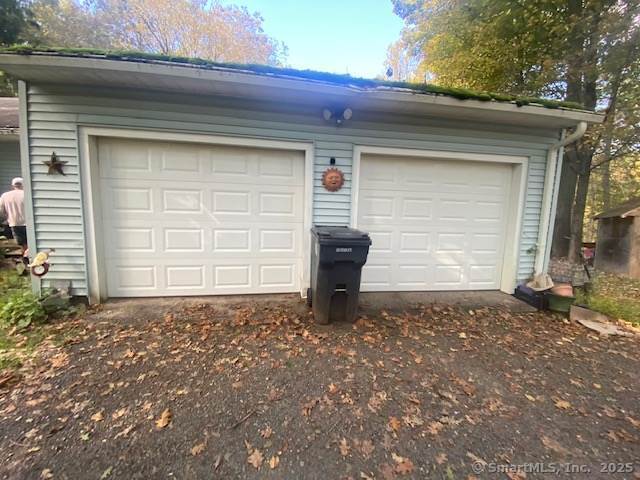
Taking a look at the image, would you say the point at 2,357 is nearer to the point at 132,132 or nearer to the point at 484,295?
the point at 132,132

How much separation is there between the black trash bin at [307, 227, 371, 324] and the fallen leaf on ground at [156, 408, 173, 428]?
1727 mm

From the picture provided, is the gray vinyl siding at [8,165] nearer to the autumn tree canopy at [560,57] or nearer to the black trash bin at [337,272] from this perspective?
the black trash bin at [337,272]

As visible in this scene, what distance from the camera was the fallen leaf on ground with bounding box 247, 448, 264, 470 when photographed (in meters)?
1.68

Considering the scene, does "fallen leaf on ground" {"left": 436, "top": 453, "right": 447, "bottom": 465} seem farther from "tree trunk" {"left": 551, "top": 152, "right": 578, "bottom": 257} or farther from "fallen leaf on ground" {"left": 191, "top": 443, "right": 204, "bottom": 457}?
"tree trunk" {"left": 551, "top": 152, "right": 578, "bottom": 257}

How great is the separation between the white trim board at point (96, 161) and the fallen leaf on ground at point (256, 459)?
3.00 m

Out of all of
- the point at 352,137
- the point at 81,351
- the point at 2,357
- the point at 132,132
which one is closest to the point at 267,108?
the point at 352,137

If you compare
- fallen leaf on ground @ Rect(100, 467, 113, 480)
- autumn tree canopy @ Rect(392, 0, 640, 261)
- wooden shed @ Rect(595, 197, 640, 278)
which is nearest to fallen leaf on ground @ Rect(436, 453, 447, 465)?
fallen leaf on ground @ Rect(100, 467, 113, 480)

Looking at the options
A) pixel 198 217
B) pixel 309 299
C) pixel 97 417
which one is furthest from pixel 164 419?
pixel 198 217

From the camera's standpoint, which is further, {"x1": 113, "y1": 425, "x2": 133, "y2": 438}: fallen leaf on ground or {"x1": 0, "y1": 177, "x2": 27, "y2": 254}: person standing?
{"x1": 0, "y1": 177, "x2": 27, "y2": 254}: person standing

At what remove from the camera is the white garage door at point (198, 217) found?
3.77 m

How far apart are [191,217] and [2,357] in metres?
2.16

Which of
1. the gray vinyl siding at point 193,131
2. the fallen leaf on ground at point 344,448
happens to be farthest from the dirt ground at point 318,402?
the gray vinyl siding at point 193,131

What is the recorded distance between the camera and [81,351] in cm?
277

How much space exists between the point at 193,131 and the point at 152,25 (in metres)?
14.5
